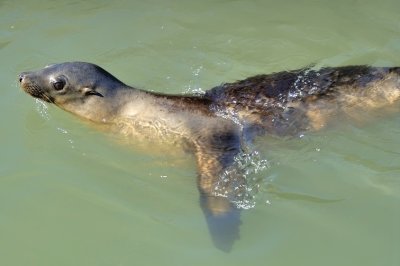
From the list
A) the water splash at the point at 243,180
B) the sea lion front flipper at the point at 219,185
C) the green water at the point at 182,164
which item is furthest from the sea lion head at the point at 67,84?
the water splash at the point at 243,180

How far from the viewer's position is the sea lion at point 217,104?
5992 millimetres

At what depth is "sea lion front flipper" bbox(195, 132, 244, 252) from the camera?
4996 mm

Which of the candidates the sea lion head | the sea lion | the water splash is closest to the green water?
the water splash

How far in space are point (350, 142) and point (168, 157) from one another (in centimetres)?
180

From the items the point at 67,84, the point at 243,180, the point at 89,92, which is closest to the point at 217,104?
the point at 243,180

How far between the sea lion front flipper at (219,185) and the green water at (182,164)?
10 cm

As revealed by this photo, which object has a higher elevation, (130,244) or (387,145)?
(387,145)

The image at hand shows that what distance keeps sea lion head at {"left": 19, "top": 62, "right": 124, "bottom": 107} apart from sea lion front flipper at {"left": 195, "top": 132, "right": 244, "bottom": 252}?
3.96 feet

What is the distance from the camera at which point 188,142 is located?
5969mm

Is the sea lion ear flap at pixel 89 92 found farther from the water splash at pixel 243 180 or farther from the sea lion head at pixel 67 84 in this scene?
the water splash at pixel 243 180

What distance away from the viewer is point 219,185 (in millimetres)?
5512

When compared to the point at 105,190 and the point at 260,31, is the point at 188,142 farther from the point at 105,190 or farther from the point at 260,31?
the point at 260,31

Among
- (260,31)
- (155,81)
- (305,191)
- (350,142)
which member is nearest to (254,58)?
(260,31)

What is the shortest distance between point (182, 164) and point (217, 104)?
71 centimetres
